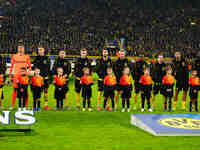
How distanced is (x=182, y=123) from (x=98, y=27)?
2284 cm

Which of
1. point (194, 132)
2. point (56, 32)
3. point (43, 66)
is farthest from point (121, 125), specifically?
point (56, 32)

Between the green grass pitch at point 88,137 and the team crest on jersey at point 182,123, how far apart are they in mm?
524

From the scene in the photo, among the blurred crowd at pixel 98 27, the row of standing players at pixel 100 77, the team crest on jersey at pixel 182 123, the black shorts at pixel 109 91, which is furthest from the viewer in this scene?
the blurred crowd at pixel 98 27

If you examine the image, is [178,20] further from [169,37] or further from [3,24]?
[3,24]

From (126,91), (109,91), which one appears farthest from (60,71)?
(126,91)

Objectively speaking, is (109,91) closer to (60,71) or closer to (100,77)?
(100,77)

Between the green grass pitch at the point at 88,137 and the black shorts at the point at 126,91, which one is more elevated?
the black shorts at the point at 126,91

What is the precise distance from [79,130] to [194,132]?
7.35 feet

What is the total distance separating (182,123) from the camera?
22.8 feet

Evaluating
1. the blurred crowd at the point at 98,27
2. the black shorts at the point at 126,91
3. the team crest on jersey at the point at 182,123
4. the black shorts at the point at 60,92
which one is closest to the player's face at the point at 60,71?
the black shorts at the point at 60,92

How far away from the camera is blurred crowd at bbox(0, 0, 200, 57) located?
85.3 ft

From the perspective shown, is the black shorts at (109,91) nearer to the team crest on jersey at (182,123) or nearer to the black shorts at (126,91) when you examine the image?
the black shorts at (126,91)

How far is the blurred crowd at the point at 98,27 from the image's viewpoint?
25984 millimetres

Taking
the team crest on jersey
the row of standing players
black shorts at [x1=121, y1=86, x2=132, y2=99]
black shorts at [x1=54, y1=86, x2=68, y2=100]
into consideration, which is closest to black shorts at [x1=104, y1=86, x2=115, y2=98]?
the row of standing players
